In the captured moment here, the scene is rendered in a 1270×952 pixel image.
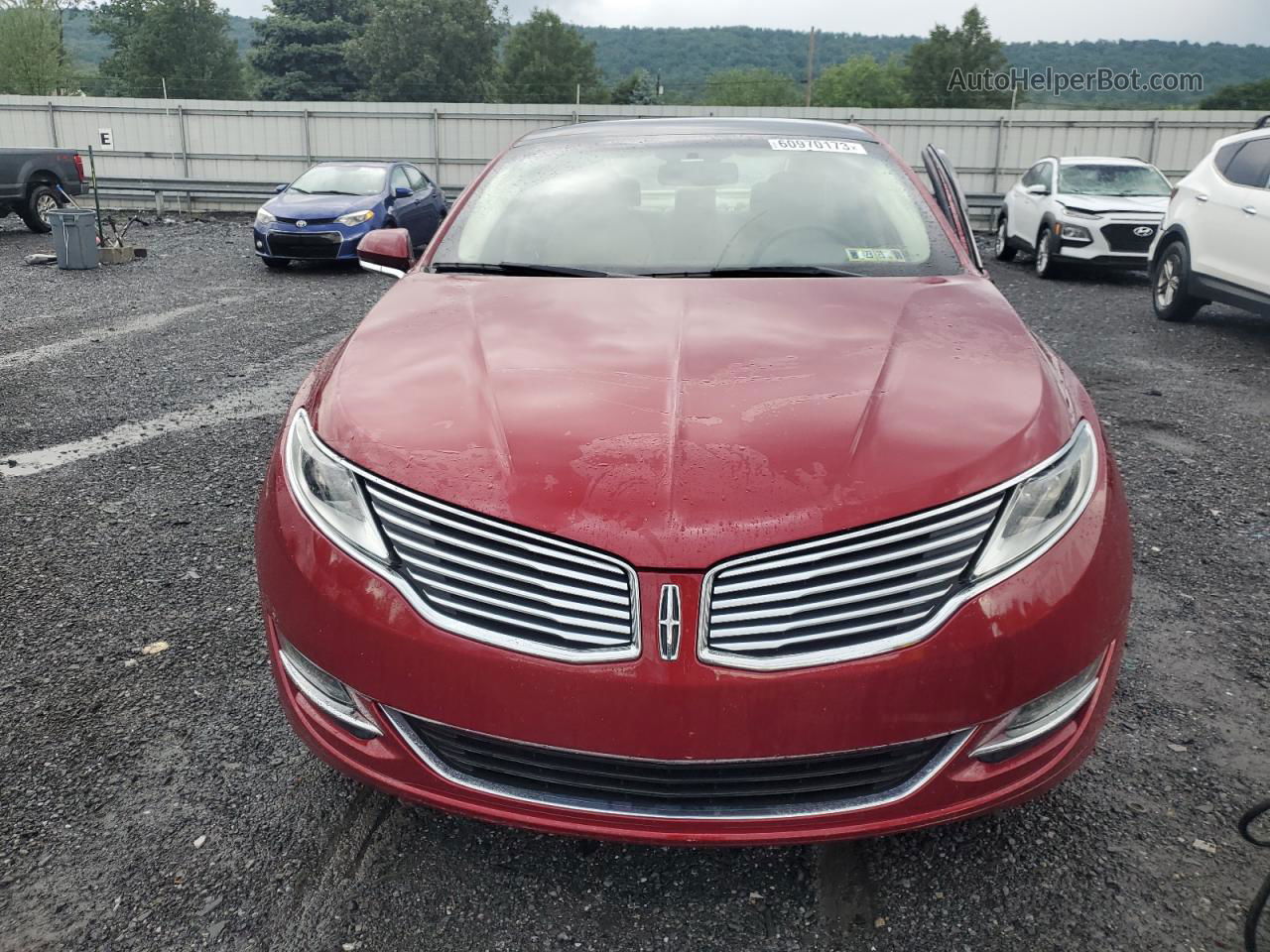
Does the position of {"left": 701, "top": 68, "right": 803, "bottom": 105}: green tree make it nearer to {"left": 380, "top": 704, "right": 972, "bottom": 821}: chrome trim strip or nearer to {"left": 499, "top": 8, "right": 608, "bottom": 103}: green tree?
{"left": 499, "top": 8, "right": 608, "bottom": 103}: green tree

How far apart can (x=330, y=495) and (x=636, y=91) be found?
250 ft

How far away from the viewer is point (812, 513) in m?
1.74

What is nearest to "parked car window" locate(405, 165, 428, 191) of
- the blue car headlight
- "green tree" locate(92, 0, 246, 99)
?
the blue car headlight

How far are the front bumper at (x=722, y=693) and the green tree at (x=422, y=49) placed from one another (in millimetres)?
63311

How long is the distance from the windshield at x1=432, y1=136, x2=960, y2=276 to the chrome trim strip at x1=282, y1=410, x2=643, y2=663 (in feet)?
4.27

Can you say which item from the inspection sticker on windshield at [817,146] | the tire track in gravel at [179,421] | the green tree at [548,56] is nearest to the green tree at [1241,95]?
the green tree at [548,56]

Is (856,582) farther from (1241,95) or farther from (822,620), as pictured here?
(1241,95)

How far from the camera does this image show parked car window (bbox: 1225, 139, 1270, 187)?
8031 mm

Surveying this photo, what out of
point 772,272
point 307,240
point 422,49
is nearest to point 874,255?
point 772,272

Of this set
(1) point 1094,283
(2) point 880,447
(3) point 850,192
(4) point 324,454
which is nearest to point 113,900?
(4) point 324,454

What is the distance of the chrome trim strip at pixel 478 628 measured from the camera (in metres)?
1.70

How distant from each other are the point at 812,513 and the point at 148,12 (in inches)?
2923

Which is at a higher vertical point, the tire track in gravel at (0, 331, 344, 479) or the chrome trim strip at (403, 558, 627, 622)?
the chrome trim strip at (403, 558, 627, 622)

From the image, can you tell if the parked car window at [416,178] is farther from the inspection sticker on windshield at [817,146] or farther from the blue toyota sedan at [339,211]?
the inspection sticker on windshield at [817,146]
